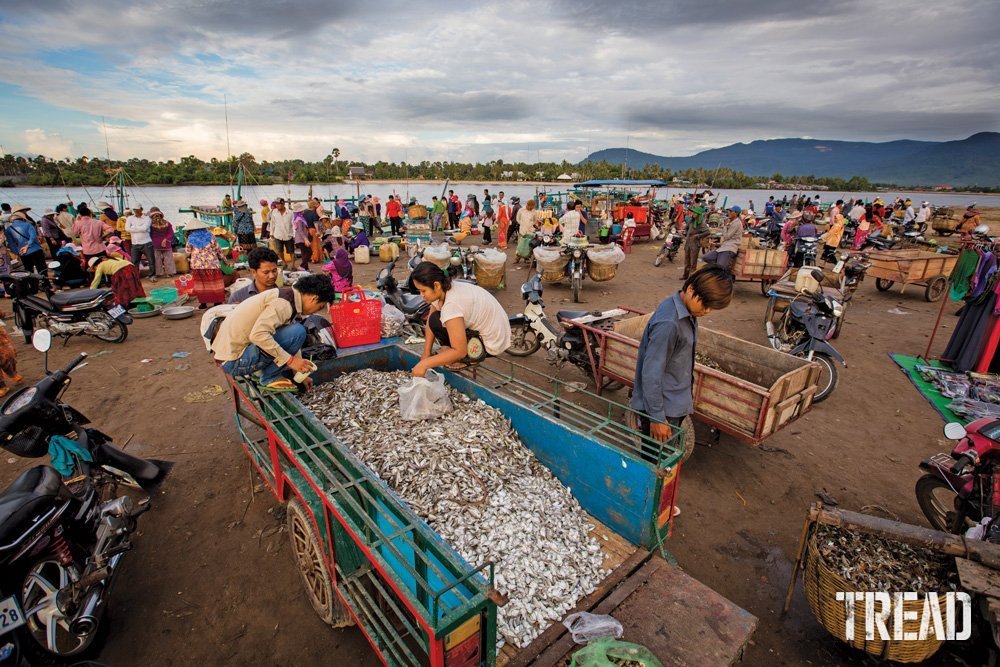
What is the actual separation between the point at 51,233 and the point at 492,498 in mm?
15139

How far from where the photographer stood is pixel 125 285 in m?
8.91

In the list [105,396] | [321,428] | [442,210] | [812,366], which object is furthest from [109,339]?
[442,210]

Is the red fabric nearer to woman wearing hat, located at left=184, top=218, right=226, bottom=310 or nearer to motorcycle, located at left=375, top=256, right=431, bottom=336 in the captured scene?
woman wearing hat, located at left=184, top=218, right=226, bottom=310

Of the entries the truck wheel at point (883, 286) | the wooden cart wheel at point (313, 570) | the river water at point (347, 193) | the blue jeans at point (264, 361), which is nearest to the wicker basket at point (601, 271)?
the truck wheel at point (883, 286)

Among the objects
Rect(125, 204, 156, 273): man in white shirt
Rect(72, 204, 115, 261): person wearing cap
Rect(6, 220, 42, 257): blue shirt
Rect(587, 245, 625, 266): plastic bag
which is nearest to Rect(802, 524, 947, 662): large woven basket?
Rect(587, 245, 625, 266): plastic bag

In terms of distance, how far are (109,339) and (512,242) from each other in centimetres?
1396

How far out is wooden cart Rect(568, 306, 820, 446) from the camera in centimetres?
392

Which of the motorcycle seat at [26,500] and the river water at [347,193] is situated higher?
the river water at [347,193]

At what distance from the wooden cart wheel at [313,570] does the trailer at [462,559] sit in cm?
1

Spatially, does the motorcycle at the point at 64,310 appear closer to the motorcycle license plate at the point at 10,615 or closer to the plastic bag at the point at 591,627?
the motorcycle license plate at the point at 10,615

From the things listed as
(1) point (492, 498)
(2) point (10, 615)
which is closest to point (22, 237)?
(2) point (10, 615)

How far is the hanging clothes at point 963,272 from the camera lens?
607cm

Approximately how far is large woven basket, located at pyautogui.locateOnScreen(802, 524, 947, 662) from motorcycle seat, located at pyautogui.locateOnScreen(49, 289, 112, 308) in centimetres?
1033

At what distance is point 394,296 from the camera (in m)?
8.11
